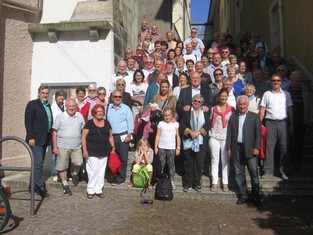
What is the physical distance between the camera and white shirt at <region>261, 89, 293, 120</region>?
23.3 feet

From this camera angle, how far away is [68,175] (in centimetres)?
788

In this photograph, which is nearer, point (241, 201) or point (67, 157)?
point (241, 201)

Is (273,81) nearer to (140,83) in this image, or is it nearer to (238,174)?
(238,174)

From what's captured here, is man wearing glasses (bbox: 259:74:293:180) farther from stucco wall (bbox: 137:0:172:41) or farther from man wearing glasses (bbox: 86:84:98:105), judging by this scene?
stucco wall (bbox: 137:0:172:41)

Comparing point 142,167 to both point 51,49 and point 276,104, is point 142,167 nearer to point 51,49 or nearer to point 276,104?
point 276,104

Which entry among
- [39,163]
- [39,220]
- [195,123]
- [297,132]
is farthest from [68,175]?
[297,132]

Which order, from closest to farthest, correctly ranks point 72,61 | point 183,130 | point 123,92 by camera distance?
1. point 183,130
2. point 123,92
3. point 72,61

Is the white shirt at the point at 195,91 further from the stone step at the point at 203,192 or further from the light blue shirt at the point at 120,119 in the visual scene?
the stone step at the point at 203,192

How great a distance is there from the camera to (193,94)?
7531 millimetres

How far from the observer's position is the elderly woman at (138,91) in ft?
27.4

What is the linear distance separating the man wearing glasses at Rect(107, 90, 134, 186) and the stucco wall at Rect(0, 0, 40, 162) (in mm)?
2716

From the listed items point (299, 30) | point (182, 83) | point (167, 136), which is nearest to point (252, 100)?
point (182, 83)

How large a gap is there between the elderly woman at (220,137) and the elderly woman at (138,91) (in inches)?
73.8

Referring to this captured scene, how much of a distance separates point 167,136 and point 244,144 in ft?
4.67
